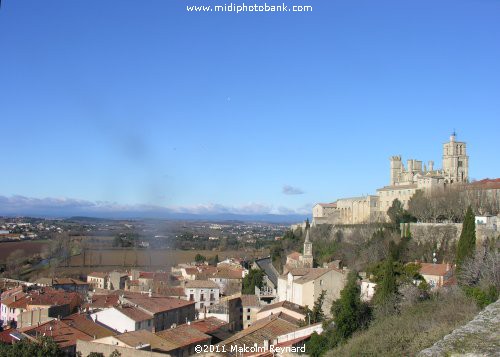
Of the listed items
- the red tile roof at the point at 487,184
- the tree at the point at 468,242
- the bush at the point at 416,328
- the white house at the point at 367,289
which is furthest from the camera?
the red tile roof at the point at 487,184

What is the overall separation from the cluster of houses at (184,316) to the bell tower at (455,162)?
15815mm

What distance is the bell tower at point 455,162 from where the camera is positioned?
48.6m

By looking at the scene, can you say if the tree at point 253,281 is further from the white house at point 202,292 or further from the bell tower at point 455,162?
the bell tower at point 455,162

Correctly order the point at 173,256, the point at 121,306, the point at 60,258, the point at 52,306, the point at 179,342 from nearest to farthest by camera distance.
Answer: the point at 179,342
the point at 121,306
the point at 52,306
the point at 60,258
the point at 173,256

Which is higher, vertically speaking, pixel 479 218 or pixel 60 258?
pixel 479 218

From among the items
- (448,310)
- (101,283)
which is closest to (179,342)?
(448,310)

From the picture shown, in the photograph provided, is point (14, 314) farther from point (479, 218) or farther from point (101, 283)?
point (479, 218)

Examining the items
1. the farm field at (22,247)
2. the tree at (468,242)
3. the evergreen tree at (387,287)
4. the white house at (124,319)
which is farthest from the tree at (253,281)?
the farm field at (22,247)

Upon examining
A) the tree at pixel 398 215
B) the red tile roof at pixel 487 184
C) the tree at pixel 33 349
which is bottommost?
the tree at pixel 33 349

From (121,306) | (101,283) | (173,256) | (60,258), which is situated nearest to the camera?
(121,306)

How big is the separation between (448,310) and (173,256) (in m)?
54.2

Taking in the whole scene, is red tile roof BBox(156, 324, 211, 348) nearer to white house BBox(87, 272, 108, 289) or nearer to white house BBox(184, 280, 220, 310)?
white house BBox(184, 280, 220, 310)

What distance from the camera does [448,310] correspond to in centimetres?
1681

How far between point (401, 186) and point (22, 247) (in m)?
48.6
